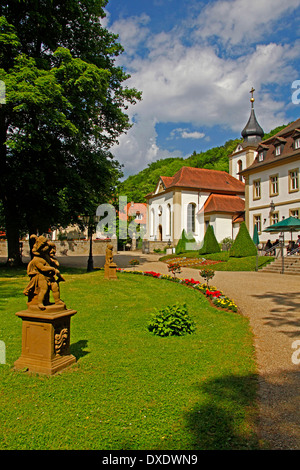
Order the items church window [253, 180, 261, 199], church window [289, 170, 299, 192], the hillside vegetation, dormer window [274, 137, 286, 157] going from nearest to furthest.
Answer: church window [289, 170, 299, 192], dormer window [274, 137, 286, 157], church window [253, 180, 261, 199], the hillside vegetation

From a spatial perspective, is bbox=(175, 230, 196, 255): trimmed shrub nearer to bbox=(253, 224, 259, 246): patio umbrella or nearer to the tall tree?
bbox=(253, 224, 259, 246): patio umbrella

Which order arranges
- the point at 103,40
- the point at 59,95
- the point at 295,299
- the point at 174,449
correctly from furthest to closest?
the point at 103,40 < the point at 59,95 < the point at 295,299 < the point at 174,449

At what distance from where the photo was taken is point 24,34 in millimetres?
16375

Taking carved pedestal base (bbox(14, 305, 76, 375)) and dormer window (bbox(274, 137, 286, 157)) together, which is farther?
dormer window (bbox(274, 137, 286, 157))

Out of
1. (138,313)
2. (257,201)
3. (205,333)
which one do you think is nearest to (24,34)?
(138,313)

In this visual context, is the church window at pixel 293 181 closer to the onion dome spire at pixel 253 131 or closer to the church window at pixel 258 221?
the church window at pixel 258 221

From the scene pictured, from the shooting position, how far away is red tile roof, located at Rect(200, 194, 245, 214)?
41.1 meters

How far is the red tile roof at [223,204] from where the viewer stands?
41.1 meters

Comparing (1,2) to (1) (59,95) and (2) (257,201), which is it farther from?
(2) (257,201)

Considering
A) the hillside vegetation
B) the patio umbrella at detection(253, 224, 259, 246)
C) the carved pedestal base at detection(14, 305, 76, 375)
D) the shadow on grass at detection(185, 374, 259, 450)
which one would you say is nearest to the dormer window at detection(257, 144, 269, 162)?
the patio umbrella at detection(253, 224, 259, 246)

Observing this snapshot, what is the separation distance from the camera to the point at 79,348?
559 centimetres

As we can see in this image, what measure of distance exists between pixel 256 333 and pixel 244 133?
1856 inches

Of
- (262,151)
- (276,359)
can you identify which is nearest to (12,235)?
(276,359)

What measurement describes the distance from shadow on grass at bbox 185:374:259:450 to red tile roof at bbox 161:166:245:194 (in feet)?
133
